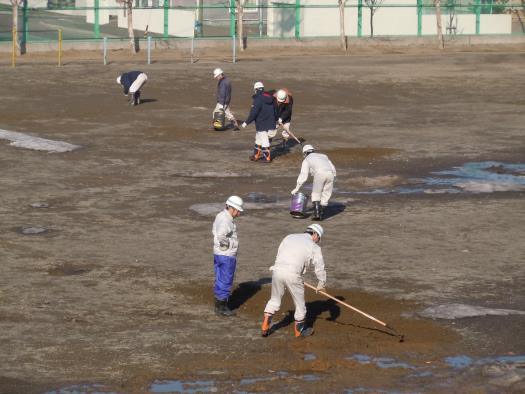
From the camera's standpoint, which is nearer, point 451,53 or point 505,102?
point 505,102

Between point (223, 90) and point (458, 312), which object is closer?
point (458, 312)

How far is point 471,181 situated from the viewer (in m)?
26.3

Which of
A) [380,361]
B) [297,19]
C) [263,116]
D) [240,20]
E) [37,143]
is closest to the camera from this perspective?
[380,361]

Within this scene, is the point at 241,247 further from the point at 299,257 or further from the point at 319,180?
the point at 299,257

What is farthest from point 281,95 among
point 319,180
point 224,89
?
point 319,180

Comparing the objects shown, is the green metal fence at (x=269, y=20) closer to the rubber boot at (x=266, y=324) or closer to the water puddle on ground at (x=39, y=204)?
the water puddle on ground at (x=39, y=204)

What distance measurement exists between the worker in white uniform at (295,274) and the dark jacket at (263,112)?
43.9ft

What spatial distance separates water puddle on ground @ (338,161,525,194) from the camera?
25.4 metres

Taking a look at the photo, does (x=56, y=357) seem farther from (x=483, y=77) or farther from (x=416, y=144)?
(x=483, y=77)

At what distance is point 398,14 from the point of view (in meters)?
61.4

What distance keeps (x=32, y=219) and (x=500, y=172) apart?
11.6 m

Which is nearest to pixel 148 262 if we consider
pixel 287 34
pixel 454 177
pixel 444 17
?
pixel 454 177

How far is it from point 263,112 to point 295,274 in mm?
13727

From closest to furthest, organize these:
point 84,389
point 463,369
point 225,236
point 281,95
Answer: point 84,389 < point 463,369 < point 225,236 < point 281,95
